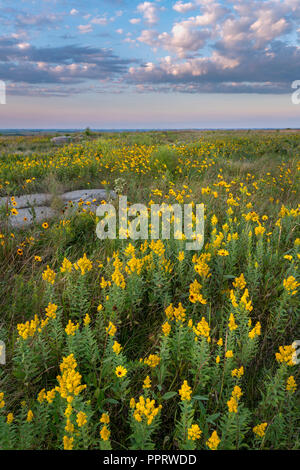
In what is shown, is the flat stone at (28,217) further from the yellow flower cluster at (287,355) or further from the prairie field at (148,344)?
the yellow flower cluster at (287,355)

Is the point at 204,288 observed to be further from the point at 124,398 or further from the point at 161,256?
the point at 124,398

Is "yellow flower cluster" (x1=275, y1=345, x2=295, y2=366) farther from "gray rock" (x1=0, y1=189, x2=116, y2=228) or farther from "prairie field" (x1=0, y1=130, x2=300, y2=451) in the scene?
"gray rock" (x1=0, y1=189, x2=116, y2=228)

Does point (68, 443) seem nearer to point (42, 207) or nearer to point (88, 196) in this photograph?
point (42, 207)

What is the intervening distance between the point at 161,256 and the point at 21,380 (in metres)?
1.42

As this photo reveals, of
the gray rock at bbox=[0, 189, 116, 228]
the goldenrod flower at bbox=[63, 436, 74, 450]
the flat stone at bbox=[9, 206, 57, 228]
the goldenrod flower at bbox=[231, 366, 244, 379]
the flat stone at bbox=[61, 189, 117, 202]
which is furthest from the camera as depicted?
the flat stone at bbox=[61, 189, 117, 202]

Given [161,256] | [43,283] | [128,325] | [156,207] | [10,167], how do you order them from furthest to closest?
[10,167], [156,207], [43,283], [161,256], [128,325]

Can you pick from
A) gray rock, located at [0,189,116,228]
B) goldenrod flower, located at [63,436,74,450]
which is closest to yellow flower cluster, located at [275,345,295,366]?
goldenrod flower, located at [63,436,74,450]

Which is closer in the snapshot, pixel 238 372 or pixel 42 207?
pixel 238 372

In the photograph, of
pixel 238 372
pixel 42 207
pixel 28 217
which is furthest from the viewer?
pixel 42 207

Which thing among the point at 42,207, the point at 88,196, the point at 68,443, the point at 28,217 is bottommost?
the point at 68,443

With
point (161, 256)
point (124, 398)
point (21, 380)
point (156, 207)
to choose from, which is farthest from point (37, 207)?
point (124, 398)

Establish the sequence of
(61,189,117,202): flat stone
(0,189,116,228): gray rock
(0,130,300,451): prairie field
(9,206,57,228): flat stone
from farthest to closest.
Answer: (61,189,117,202): flat stone → (0,189,116,228): gray rock → (9,206,57,228): flat stone → (0,130,300,451): prairie field

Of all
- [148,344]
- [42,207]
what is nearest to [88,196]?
[42,207]

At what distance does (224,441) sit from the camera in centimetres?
150
